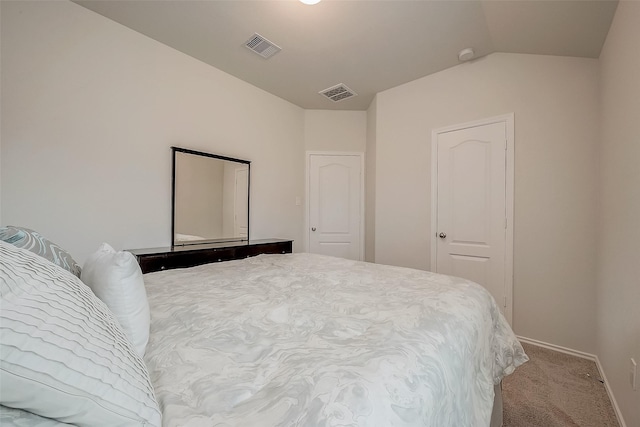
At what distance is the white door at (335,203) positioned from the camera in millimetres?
4125

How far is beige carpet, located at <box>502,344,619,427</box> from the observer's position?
1.54 m

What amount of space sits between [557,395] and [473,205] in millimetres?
1681

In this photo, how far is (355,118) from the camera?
13.6 feet

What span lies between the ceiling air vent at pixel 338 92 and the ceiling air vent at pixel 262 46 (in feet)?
3.10

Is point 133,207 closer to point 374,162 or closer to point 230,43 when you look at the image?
point 230,43

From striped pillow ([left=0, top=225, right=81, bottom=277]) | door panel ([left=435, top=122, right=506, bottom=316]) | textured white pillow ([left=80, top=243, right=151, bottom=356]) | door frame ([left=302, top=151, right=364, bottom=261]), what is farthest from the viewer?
door frame ([left=302, top=151, right=364, bottom=261])

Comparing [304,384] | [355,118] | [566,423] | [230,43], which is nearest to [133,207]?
[230,43]

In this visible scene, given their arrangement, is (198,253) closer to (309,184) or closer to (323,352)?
(309,184)

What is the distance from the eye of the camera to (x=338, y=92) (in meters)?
3.58

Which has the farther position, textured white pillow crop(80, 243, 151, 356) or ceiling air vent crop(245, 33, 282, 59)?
ceiling air vent crop(245, 33, 282, 59)

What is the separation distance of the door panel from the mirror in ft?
7.75

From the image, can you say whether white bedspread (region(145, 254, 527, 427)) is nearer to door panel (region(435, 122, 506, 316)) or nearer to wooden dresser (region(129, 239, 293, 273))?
wooden dresser (region(129, 239, 293, 273))

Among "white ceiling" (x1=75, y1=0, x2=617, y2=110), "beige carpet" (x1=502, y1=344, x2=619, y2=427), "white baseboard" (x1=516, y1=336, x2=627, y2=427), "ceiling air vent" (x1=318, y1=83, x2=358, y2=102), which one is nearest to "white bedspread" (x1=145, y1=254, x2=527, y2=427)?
"beige carpet" (x1=502, y1=344, x2=619, y2=427)

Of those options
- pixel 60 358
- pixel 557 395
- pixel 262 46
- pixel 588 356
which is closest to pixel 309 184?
pixel 262 46
